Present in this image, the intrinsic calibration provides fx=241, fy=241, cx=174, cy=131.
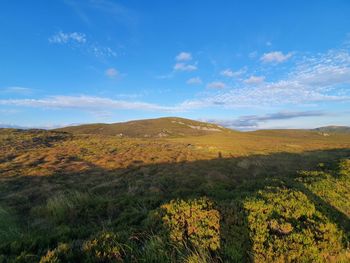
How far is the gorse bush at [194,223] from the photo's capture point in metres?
5.64

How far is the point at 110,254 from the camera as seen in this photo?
502 cm

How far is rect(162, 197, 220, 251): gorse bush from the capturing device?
222 inches

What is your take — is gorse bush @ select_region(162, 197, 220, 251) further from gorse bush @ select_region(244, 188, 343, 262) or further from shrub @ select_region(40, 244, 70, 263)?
shrub @ select_region(40, 244, 70, 263)

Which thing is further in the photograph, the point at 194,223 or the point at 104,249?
the point at 194,223

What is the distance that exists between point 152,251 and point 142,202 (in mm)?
4491

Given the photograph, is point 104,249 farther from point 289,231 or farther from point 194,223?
point 289,231

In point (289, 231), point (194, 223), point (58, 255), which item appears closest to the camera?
point (58, 255)

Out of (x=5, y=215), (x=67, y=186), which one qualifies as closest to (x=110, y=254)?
(x=5, y=215)

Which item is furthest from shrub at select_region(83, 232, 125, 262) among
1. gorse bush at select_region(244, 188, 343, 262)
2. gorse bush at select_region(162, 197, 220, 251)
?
gorse bush at select_region(244, 188, 343, 262)

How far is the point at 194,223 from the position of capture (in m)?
6.31

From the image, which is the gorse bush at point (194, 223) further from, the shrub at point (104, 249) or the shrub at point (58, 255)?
the shrub at point (58, 255)

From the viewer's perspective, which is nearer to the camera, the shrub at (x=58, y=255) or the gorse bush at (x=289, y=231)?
the shrub at (x=58, y=255)

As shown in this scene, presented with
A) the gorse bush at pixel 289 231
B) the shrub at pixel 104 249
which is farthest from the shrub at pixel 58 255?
the gorse bush at pixel 289 231

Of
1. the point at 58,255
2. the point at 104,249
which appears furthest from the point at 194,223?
the point at 58,255
